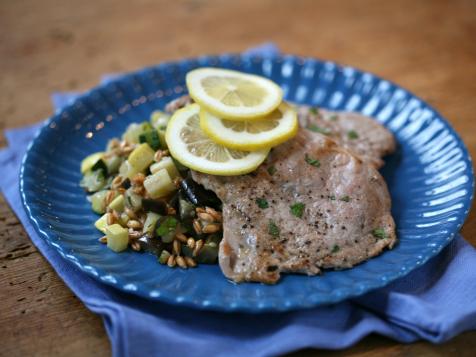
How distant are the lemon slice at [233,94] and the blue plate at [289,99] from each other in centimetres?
115

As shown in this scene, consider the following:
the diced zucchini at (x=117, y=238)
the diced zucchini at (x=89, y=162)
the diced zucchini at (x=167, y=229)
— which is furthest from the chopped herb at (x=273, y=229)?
the diced zucchini at (x=89, y=162)

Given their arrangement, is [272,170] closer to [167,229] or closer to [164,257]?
[167,229]

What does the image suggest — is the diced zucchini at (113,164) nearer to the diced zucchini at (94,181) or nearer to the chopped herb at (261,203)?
the diced zucchini at (94,181)

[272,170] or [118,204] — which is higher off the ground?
[272,170]

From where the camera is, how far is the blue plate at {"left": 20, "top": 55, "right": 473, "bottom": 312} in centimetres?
353

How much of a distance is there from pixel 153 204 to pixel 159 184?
6.1 inches

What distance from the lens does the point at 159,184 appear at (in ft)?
13.5

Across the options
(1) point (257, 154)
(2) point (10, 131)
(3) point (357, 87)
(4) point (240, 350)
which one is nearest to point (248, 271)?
(4) point (240, 350)

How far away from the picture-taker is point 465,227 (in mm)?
4387

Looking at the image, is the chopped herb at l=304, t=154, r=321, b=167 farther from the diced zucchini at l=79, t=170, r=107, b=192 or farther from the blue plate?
the diced zucchini at l=79, t=170, r=107, b=192

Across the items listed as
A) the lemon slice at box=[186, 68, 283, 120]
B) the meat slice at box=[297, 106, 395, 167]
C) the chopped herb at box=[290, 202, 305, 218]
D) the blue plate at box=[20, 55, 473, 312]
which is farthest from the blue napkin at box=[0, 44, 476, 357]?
the lemon slice at box=[186, 68, 283, 120]

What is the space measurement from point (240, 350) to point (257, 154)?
1.37m

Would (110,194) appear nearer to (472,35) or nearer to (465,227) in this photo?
(465,227)

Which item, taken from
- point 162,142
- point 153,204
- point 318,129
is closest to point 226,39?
point 318,129
